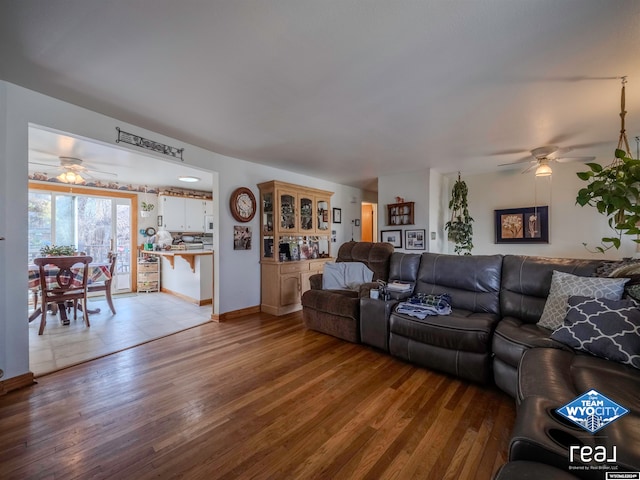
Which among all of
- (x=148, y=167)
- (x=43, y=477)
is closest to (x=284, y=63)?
(x=43, y=477)

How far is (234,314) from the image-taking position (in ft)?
13.4

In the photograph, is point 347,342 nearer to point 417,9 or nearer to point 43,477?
point 43,477

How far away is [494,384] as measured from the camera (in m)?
2.22

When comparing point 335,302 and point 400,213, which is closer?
point 335,302

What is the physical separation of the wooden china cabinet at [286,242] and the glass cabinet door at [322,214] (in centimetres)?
7

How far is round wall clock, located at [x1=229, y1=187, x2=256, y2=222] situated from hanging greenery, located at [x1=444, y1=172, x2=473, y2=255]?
11.7 feet

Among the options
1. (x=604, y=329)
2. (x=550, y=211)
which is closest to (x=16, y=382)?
(x=604, y=329)

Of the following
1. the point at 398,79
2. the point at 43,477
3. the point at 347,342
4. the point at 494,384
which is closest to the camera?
the point at 43,477

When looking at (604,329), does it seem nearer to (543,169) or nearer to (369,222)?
(543,169)

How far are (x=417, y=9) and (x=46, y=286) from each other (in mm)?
4774

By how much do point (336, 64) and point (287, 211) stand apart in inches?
109

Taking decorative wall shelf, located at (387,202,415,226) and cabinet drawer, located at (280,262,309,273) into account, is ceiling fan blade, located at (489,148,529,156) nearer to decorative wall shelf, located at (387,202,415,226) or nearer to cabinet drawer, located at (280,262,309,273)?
decorative wall shelf, located at (387,202,415,226)

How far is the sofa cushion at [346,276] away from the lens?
3615 millimetres

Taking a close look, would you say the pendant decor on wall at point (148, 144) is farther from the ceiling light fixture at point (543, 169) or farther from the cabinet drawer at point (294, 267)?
the ceiling light fixture at point (543, 169)
